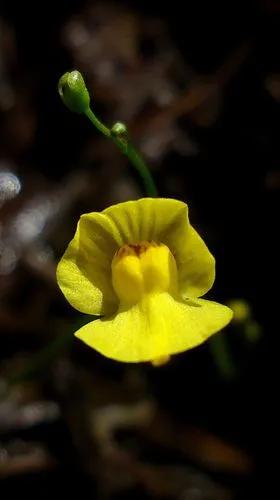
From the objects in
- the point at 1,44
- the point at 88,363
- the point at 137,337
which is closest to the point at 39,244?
the point at 88,363

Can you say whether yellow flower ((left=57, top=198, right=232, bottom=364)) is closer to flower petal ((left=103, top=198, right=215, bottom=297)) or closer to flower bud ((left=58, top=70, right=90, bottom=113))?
flower petal ((left=103, top=198, right=215, bottom=297))

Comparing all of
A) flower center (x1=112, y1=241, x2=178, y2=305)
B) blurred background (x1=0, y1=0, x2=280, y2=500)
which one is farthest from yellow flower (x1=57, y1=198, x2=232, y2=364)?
blurred background (x1=0, y1=0, x2=280, y2=500)

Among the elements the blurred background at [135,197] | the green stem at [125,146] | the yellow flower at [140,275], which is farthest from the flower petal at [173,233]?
the blurred background at [135,197]

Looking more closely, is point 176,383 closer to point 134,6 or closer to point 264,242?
point 264,242

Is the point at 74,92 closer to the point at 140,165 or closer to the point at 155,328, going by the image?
the point at 140,165

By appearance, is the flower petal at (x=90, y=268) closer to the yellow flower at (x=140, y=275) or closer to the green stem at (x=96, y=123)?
the yellow flower at (x=140, y=275)

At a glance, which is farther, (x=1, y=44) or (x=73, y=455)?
(x=1, y=44)
